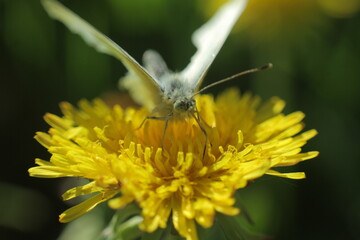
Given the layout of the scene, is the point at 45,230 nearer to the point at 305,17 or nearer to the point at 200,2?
the point at 200,2

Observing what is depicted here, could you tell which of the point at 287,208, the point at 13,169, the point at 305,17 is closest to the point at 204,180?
the point at 287,208

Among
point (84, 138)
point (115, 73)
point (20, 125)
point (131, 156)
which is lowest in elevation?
point (131, 156)

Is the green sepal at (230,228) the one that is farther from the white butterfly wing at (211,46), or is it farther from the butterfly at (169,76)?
the white butterfly wing at (211,46)

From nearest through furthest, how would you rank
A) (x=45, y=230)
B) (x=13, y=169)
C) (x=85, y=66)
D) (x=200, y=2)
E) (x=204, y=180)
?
(x=204, y=180), (x=45, y=230), (x=13, y=169), (x=85, y=66), (x=200, y=2)

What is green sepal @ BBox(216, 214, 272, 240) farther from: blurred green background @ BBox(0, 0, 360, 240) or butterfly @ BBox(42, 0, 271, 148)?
blurred green background @ BBox(0, 0, 360, 240)

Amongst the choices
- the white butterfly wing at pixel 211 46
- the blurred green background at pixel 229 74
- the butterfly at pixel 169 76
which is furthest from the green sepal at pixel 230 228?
the blurred green background at pixel 229 74

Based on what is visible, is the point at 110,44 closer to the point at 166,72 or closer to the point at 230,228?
the point at 166,72
